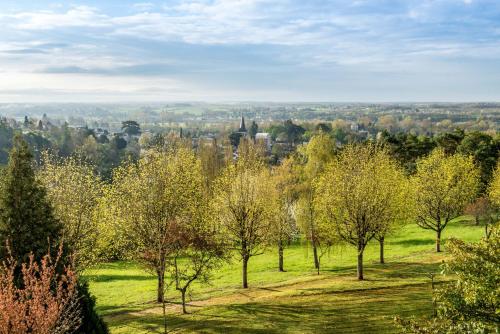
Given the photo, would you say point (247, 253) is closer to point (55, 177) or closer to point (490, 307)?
point (55, 177)

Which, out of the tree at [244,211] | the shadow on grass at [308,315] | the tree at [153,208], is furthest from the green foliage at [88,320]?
the tree at [244,211]

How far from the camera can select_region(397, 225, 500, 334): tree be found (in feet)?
40.1

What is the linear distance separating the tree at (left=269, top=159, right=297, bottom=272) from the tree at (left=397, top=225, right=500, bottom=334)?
2418cm

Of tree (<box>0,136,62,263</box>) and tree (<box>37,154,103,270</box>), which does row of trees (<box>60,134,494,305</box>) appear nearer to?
tree (<box>37,154,103,270</box>)

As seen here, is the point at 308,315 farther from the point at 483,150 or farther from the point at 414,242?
the point at 483,150

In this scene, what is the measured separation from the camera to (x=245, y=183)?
35.1 meters

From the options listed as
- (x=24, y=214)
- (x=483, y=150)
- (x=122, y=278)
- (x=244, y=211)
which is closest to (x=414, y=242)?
(x=244, y=211)

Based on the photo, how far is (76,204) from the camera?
99.9ft

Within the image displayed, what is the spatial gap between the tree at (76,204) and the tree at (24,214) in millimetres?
6702

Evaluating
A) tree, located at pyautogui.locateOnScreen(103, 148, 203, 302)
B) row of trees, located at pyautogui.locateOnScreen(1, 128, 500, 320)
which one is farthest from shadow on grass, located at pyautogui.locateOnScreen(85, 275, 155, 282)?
tree, located at pyautogui.locateOnScreen(103, 148, 203, 302)

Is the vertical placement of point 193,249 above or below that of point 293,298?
above

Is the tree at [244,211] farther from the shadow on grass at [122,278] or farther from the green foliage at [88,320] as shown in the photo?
the green foliage at [88,320]

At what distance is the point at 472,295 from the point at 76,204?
25.8m

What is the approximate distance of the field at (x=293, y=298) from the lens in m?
24.8
